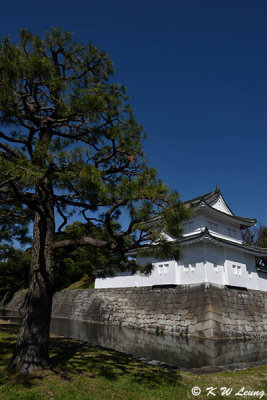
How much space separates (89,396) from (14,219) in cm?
390

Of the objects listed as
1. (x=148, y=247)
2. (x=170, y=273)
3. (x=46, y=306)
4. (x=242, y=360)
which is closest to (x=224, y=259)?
(x=170, y=273)

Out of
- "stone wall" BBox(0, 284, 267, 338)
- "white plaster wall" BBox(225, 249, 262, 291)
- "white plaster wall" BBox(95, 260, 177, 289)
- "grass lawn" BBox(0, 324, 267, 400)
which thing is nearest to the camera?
"grass lawn" BBox(0, 324, 267, 400)

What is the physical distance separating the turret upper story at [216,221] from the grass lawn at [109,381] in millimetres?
7956

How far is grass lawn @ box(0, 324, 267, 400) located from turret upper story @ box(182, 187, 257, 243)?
796 centimetres

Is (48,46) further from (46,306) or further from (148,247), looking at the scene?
(46,306)

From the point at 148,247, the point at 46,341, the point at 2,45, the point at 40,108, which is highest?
the point at 2,45

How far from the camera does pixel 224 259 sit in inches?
475

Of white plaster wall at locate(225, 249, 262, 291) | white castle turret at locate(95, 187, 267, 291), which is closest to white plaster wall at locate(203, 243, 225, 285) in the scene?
white castle turret at locate(95, 187, 267, 291)

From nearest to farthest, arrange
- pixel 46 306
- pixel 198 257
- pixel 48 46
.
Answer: pixel 46 306 < pixel 48 46 < pixel 198 257

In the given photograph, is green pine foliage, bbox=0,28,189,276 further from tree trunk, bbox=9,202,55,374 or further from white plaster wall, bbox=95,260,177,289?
white plaster wall, bbox=95,260,177,289

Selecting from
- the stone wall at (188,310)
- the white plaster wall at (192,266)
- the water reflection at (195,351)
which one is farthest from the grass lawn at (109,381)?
the white plaster wall at (192,266)

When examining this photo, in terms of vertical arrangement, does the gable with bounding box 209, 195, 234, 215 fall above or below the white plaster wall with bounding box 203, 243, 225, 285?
above

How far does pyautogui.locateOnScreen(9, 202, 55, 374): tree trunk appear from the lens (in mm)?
3514

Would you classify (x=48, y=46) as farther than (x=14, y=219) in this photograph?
No
